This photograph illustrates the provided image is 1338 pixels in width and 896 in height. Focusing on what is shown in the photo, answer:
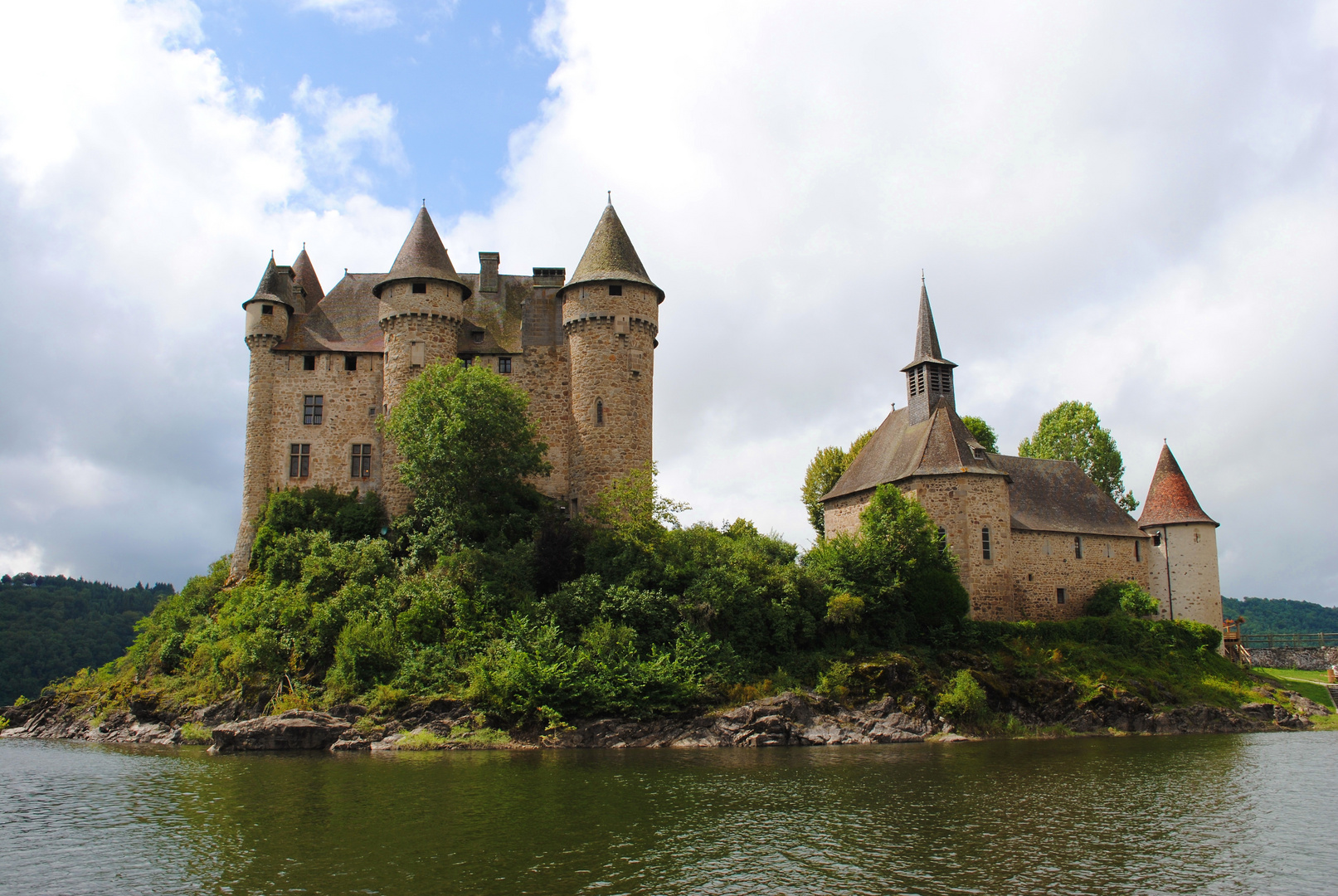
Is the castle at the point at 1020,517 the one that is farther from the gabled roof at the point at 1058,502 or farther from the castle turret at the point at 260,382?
the castle turret at the point at 260,382

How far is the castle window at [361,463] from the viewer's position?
136ft

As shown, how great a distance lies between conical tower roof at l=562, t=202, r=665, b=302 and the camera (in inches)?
1606

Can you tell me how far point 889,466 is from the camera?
41.9 m

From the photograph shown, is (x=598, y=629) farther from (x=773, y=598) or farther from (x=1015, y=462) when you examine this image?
(x=1015, y=462)

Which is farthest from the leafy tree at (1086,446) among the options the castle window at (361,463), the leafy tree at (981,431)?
the castle window at (361,463)

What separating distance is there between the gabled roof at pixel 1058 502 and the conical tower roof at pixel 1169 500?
1227mm

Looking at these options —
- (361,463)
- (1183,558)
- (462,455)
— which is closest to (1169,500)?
(1183,558)

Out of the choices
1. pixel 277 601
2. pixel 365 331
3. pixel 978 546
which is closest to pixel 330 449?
pixel 365 331

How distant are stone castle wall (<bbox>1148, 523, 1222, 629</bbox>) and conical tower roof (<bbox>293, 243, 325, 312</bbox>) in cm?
4362

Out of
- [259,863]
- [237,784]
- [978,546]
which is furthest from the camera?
[978,546]

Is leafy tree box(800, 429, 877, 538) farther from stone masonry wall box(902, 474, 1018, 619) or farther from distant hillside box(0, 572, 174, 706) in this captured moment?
distant hillside box(0, 572, 174, 706)

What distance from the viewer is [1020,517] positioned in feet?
136

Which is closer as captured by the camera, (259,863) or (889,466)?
(259,863)

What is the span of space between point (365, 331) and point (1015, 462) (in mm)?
32910
